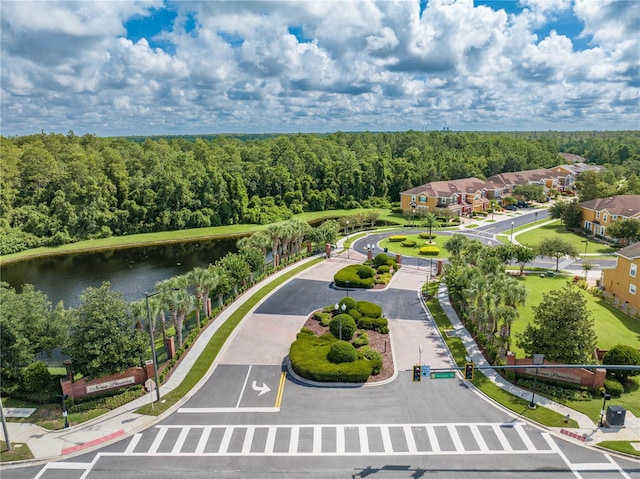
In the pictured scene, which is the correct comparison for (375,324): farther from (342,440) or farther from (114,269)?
(114,269)

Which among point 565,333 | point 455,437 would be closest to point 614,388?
point 565,333

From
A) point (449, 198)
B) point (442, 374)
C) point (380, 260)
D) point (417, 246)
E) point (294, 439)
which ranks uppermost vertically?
point (449, 198)

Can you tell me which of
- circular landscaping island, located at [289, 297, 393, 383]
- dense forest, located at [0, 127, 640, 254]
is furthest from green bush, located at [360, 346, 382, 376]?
dense forest, located at [0, 127, 640, 254]

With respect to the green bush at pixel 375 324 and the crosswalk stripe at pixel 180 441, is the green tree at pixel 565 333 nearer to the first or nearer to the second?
the green bush at pixel 375 324

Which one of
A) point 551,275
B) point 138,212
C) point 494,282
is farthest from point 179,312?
point 138,212

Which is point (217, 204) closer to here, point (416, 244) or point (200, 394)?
point (416, 244)
